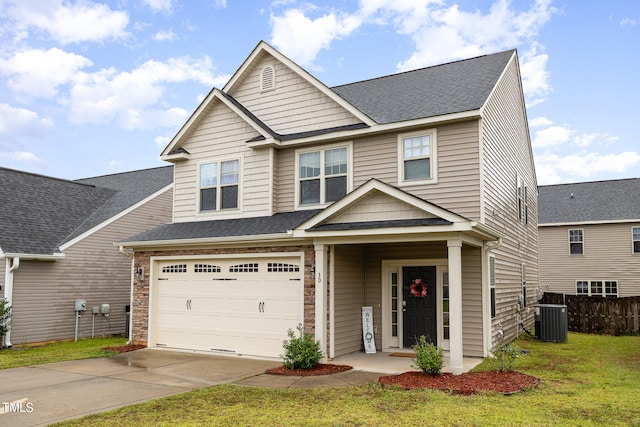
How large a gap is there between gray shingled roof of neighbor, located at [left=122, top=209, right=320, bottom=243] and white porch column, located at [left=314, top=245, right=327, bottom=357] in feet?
3.84

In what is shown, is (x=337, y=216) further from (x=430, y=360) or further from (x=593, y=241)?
(x=593, y=241)

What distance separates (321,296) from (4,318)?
383 inches

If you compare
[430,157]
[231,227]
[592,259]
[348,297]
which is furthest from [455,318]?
[592,259]

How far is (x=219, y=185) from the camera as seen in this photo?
15.0 metres

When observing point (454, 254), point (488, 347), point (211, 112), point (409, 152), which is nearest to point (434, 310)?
point (488, 347)

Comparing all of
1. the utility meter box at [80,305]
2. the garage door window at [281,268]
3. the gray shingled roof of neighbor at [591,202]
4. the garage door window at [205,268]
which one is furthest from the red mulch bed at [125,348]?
the gray shingled roof of neighbor at [591,202]

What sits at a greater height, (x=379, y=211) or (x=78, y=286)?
(x=379, y=211)

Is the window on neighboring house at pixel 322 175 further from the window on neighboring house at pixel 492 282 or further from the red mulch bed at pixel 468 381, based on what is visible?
the red mulch bed at pixel 468 381

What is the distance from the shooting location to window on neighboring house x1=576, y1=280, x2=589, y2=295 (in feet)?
89.1

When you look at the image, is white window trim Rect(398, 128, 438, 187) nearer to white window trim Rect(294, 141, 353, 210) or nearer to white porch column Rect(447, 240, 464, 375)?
white window trim Rect(294, 141, 353, 210)

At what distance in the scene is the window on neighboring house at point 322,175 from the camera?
13562mm

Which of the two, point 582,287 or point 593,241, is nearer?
Answer: point 593,241

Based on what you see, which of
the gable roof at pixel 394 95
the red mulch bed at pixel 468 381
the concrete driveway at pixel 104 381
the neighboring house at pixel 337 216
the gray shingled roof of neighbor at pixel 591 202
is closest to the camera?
the concrete driveway at pixel 104 381

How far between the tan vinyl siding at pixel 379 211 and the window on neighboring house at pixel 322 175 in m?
2.15
